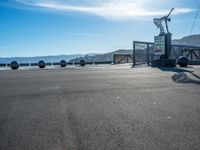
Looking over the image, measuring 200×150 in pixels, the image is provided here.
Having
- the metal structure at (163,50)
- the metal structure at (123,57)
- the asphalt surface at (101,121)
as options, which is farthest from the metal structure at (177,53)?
the asphalt surface at (101,121)

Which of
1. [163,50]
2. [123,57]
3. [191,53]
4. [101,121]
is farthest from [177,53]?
[101,121]

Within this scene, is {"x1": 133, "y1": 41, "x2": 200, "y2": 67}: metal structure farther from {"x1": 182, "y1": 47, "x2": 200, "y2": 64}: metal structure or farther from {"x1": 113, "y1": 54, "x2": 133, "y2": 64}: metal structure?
{"x1": 113, "y1": 54, "x2": 133, "y2": 64}: metal structure

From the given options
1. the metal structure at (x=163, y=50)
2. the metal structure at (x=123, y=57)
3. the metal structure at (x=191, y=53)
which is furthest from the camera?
the metal structure at (x=123, y=57)

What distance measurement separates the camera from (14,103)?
8.58 metres

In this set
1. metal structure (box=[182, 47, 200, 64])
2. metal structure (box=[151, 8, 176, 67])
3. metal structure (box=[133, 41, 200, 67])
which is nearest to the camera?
metal structure (box=[151, 8, 176, 67])

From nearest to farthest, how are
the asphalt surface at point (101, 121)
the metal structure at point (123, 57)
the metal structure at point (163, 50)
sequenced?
1. the asphalt surface at point (101, 121)
2. the metal structure at point (163, 50)
3. the metal structure at point (123, 57)

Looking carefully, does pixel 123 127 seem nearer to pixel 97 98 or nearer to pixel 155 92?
pixel 97 98

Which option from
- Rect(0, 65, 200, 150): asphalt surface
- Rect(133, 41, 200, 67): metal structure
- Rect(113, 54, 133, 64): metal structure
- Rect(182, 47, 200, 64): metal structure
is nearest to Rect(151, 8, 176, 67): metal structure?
Rect(133, 41, 200, 67): metal structure

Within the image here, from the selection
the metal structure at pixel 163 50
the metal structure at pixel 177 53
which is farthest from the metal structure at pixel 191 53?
the metal structure at pixel 163 50

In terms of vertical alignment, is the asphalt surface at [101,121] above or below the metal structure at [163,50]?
below

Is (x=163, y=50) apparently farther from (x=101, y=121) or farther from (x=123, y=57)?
(x=101, y=121)

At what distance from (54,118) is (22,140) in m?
1.56

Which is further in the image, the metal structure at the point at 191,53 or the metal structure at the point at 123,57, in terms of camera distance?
the metal structure at the point at 123,57

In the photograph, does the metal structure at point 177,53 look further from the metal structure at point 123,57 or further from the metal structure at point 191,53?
the metal structure at point 123,57
